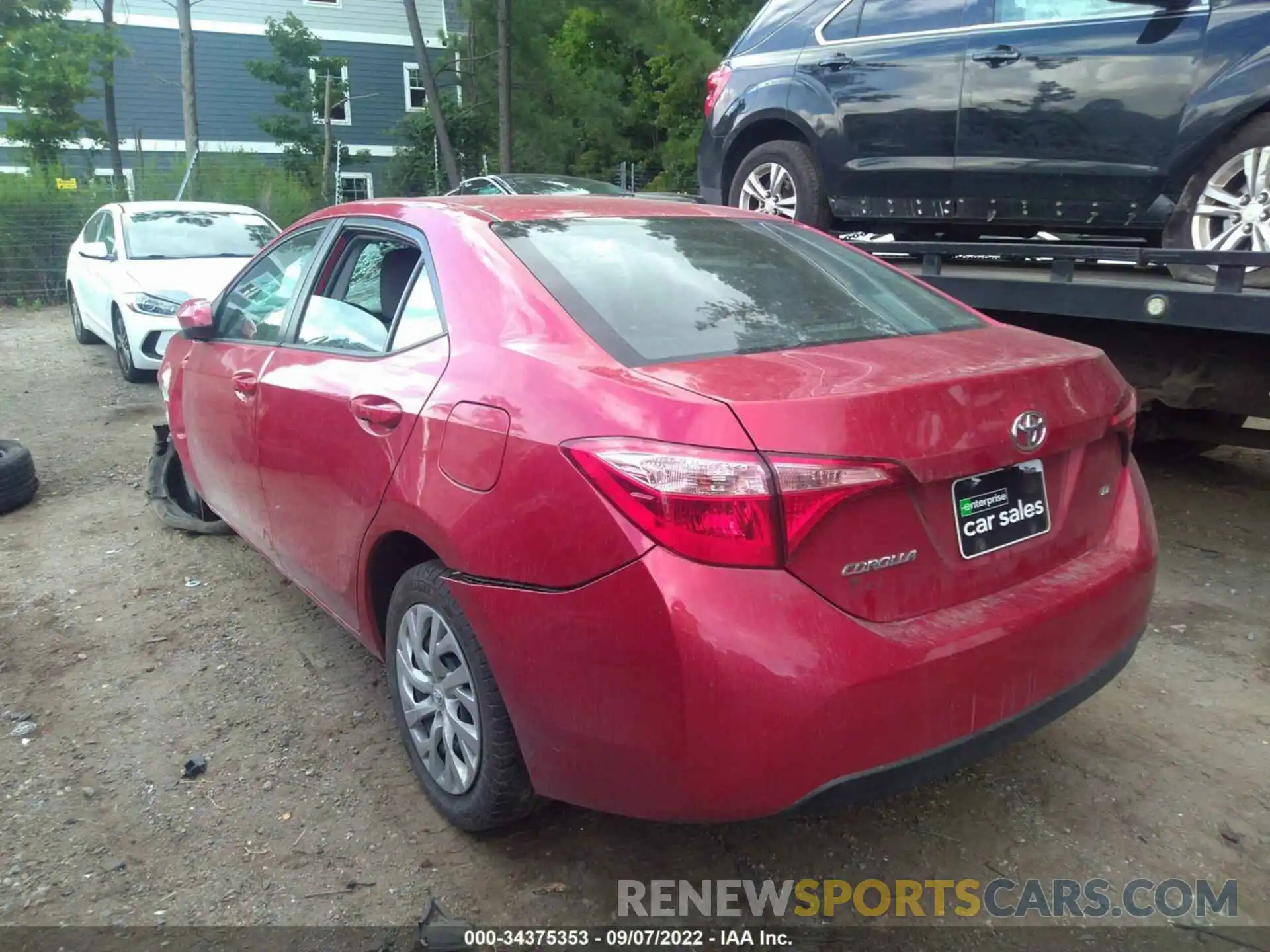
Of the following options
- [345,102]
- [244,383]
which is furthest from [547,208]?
[345,102]

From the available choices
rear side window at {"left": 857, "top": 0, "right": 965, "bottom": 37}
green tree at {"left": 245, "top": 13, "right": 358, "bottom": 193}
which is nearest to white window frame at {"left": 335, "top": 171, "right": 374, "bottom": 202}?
green tree at {"left": 245, "top": 13, "right": 358, "bottom": 193}

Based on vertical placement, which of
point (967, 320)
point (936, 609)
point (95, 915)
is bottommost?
point (95, 915)

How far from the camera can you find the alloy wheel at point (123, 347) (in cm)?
883

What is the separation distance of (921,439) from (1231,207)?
9.90 ft

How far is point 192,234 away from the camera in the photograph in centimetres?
977

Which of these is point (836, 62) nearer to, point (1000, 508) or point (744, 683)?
point (1000, 508)

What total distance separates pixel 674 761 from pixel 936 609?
26.1 inches

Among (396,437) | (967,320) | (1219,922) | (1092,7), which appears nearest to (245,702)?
(396,437)

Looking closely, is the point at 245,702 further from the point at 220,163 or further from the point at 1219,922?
the point at 220,163

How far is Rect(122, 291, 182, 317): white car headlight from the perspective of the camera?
8.59m

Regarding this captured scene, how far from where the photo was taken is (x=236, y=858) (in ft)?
8.75

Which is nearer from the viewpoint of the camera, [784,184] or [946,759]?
[946,759]

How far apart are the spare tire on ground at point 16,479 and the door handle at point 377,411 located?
3.58 m

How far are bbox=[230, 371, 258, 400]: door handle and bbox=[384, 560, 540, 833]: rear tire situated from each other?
1.19m
